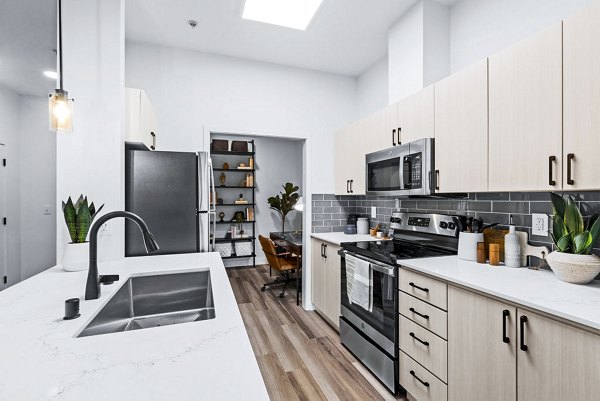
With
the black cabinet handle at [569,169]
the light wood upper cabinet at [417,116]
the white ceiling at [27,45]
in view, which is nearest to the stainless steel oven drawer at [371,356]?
the black cabinet handle at [569,169]

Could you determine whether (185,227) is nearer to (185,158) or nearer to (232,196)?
(185,158)

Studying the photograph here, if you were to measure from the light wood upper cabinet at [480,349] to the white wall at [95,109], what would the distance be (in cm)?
208

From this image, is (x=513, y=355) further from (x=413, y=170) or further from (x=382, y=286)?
(x=413, y=170)

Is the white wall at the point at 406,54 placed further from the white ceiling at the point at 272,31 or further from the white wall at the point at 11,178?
the white wall at the point at 11,178

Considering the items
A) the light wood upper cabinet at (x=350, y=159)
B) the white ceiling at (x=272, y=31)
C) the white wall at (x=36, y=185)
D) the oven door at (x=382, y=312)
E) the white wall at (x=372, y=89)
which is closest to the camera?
the white wall at (x=36, y=185)

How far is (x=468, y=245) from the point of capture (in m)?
1.89

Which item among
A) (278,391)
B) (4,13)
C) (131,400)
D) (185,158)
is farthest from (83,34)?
(278,391)

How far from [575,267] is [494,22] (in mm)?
1751

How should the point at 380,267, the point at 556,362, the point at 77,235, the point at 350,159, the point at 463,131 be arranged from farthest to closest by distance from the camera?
the point at 350,159
the point at 380,267
the point at 463,131
the point at 77,235
the point at 556,362

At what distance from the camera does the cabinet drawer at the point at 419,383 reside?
1.61 metres

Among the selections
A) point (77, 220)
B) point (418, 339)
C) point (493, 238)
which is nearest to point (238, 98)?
point (77, 220)

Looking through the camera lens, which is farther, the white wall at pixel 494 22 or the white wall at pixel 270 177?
the white wall at pixel 270 177

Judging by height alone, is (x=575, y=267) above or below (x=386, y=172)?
A: below

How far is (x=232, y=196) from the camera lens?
567 cm
